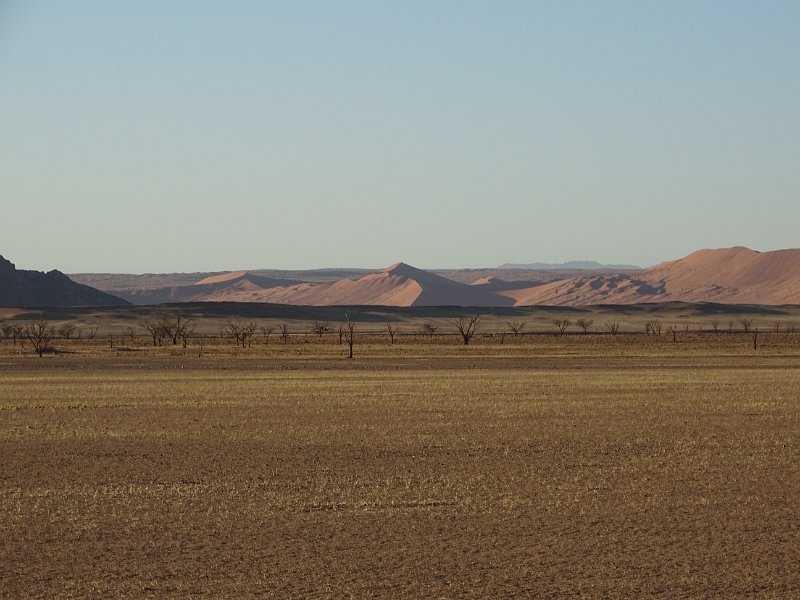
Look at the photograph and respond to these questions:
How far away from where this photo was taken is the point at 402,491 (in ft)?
54.1

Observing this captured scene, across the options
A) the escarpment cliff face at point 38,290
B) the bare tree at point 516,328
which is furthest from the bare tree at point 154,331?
the escarpment cliff face at point 38,290

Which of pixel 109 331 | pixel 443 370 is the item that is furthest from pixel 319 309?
pixel 443 370

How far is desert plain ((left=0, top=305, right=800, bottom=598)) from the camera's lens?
1148 centimetres

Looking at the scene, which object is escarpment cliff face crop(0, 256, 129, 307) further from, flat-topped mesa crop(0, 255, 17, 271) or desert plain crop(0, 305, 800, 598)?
desert plain crop(0, 305, 800, 598)

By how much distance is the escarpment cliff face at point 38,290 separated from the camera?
7067 inches

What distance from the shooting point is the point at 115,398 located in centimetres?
3512

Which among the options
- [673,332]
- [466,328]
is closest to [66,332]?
[466,328]

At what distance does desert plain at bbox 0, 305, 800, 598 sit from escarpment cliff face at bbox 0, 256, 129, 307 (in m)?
146

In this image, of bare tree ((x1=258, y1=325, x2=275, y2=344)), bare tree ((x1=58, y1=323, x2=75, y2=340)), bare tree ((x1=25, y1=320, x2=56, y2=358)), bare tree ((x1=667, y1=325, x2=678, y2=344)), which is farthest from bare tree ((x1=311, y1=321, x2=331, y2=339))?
bare tree ((x1=667, y1=325, x2=678, y2=344))

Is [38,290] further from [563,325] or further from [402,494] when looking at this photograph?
[402,494]

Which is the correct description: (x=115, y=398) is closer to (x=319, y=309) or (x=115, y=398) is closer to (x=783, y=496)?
(x=783, y=496)

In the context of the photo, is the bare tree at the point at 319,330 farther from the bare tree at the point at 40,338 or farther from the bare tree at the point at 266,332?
the bare tree at the point at 40,338

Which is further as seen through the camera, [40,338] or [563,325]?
[563,325]

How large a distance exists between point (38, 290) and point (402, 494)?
587 feet
